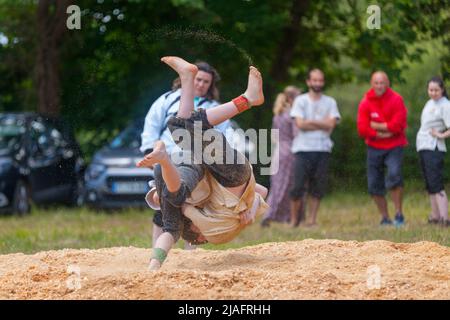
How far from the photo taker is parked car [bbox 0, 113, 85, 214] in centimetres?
1648

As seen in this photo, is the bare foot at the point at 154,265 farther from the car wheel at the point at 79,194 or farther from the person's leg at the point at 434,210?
the car wheel at the point at 79,194

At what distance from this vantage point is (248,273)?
24.4 ft

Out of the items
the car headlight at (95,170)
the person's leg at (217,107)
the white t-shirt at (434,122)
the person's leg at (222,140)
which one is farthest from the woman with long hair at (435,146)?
the car headlight at (95,170)

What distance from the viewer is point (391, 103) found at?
1286 centimetres

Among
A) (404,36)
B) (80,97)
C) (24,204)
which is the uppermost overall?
(404,36)

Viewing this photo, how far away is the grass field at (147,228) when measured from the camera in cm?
1160

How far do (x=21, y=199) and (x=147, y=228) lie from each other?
337 cm

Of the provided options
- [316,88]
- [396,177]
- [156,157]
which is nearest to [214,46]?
[316,88]

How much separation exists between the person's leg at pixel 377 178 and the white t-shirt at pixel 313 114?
71cm

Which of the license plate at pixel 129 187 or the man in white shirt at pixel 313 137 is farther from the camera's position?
the license plate at pixel 129 187

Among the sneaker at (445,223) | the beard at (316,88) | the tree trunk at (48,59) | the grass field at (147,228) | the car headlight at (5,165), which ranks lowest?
the grass field at (147,228)
